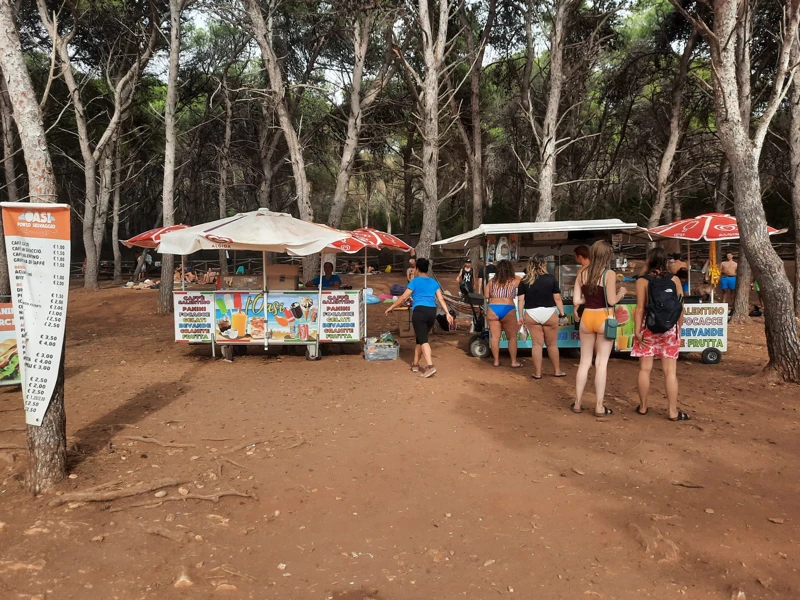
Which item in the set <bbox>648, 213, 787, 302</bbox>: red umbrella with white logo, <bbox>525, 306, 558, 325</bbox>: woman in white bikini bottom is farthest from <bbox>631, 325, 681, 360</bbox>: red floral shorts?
<bbox>648, 213, 787, 302</bbox>: red umbrella with white logo

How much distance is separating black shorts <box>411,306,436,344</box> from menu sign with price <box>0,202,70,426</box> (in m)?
4.49

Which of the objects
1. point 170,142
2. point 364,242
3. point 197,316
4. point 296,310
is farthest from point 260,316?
point 170,142

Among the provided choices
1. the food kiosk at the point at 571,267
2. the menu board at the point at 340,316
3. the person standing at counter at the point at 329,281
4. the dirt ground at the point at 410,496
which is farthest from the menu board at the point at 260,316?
the food kiosk at the point at 571,267

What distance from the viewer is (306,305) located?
9094mm

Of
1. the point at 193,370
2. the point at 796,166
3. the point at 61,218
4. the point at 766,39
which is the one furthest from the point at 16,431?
the point at 766,39

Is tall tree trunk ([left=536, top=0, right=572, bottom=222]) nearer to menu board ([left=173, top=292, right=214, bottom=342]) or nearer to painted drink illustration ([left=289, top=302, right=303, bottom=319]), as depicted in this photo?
painted drink illustration ([left=289, top=302, right=303, bottom=319])

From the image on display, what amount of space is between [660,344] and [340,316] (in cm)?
515

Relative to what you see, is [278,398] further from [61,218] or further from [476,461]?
[61,218]

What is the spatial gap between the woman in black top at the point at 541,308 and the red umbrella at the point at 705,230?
366 cm

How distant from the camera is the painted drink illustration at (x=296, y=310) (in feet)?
29.7

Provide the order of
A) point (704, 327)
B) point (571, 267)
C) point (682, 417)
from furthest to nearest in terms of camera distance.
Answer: point (571, 267), point (704, 327), point (682, 417)

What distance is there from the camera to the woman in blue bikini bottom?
8.20m

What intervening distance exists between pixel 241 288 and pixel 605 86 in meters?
16.7

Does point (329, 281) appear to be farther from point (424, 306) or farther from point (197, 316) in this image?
point (424, 306)
